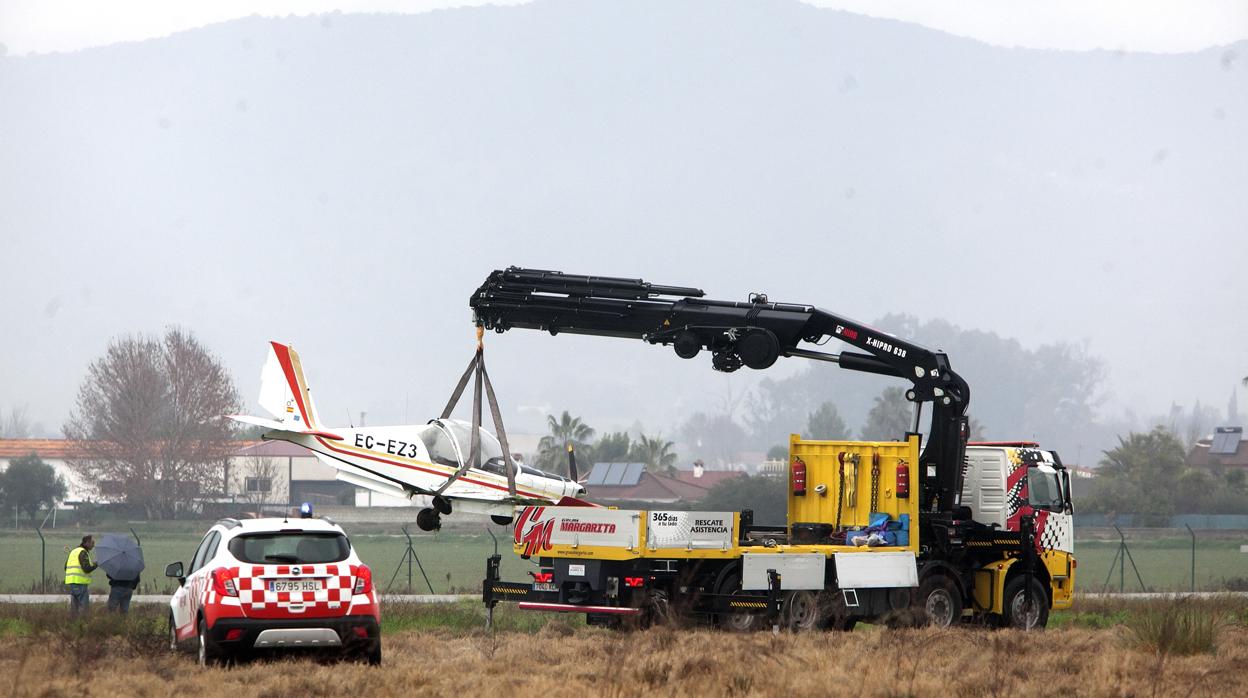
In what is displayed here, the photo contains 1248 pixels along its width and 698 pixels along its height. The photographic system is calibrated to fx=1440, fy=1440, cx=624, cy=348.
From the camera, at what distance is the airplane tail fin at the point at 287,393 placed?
22.3m

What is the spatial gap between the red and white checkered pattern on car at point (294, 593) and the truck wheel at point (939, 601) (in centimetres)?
939

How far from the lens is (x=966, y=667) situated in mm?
15500

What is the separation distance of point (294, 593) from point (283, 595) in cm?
11

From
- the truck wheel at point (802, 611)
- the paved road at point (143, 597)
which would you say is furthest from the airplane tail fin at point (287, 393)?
the paved road at point (143, 597)

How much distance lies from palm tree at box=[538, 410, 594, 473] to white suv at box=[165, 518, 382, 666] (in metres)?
86.1

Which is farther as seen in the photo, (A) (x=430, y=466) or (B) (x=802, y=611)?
(A) (x=430, y=466)

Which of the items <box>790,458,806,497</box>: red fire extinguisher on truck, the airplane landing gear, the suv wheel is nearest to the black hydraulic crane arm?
<box>790,458,806,497</box>: red fire extinguisher on truck

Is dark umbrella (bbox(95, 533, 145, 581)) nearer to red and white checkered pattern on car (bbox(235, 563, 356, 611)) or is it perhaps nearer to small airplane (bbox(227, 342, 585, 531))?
small airplane (bbox(227, 342, 585, 531))

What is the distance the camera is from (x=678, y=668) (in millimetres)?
14719

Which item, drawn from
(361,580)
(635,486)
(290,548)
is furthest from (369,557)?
(635,486)

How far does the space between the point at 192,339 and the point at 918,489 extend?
313ft

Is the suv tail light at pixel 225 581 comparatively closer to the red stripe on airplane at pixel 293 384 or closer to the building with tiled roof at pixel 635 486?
the red stripe on airplane at pixel 293 384

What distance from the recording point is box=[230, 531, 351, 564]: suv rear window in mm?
15016

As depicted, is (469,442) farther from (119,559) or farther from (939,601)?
(939,601)
